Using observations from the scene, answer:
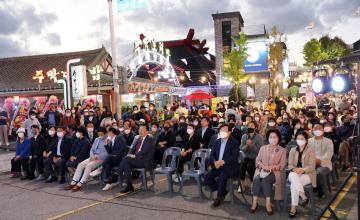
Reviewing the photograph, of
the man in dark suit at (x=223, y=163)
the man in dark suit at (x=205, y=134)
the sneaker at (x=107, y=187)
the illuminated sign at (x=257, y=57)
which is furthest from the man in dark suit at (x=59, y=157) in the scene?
the illuminated sign at (x=257, y=57)

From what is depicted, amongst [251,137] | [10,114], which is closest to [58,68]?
[10,114]

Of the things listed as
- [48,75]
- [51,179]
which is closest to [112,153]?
[51,179]

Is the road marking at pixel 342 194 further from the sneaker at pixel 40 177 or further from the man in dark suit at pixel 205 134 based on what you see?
the sneaker at pixel 40 177

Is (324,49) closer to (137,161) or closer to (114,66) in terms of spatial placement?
(114,66)

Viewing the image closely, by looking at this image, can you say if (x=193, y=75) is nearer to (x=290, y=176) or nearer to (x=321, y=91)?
(x=321, y=91)

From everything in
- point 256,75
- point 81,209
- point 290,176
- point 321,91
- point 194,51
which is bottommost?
point 81,209

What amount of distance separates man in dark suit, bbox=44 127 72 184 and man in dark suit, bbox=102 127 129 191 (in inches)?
52.7

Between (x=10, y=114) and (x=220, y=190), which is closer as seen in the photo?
(x=220, y=190)

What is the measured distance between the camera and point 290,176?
6.50 meters

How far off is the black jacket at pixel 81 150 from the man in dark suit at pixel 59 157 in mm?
309

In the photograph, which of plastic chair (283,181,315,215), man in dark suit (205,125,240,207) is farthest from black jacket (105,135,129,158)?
plastic chair (283,181,315,215)

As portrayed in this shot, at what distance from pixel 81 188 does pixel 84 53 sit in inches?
846

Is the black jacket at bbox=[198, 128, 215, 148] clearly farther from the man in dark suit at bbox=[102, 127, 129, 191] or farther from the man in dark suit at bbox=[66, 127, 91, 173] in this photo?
the man in dark suit at bbox=[66, 127, 91, 173]

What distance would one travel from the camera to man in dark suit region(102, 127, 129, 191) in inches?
353
